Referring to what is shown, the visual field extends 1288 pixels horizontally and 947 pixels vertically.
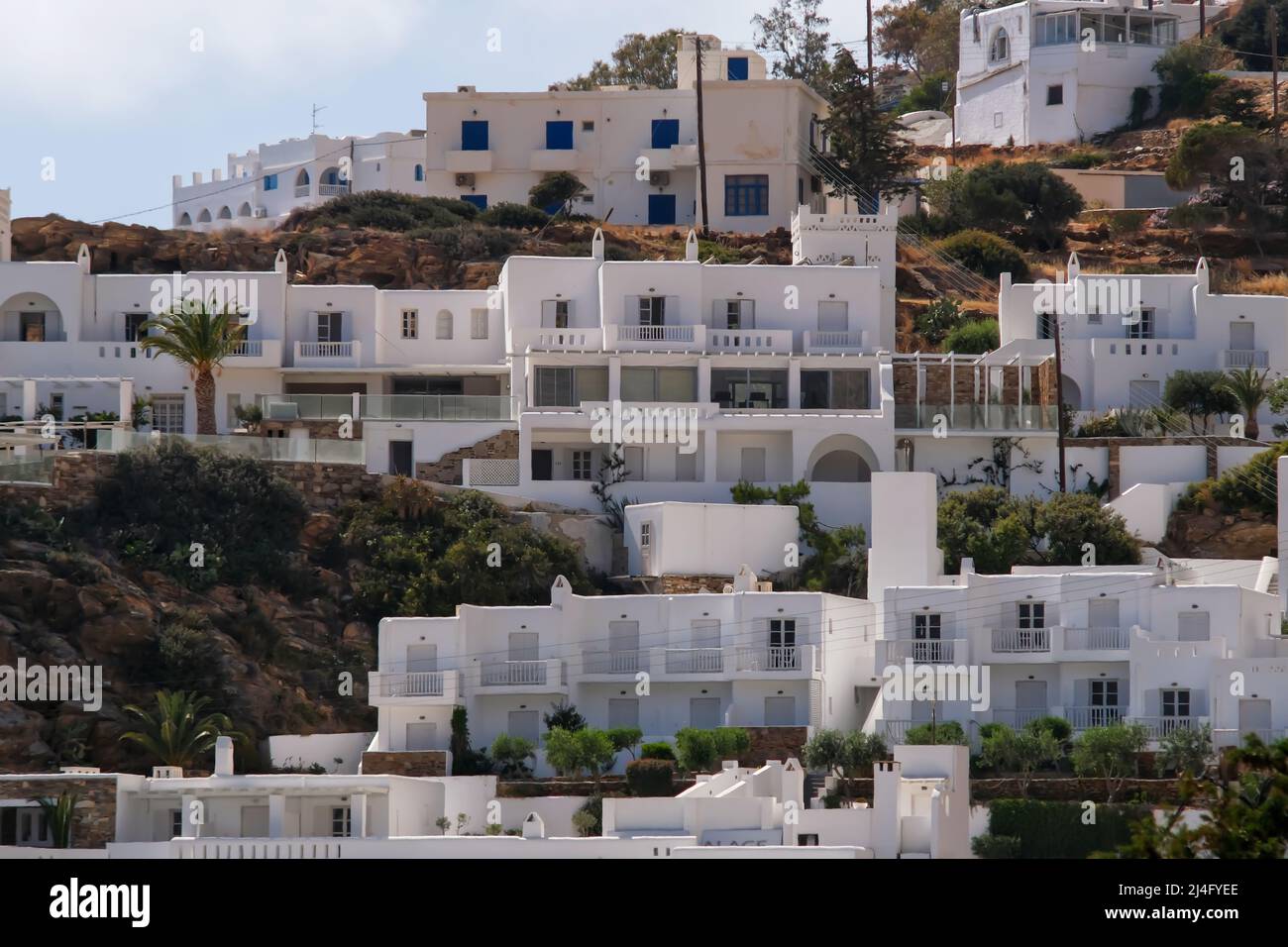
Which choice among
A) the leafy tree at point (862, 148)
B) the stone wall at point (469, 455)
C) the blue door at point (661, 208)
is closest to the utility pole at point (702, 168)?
the blue door at point (661, 208)

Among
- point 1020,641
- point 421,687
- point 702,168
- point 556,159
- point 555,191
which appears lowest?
point 421,687

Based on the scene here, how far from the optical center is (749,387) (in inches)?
2650

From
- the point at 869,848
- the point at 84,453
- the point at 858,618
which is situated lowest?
the point at 869,848

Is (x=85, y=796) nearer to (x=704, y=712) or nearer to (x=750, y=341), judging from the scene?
(x=704, y=712)

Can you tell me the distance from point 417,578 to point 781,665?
8.73 meters

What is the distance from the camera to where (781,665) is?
182 ft

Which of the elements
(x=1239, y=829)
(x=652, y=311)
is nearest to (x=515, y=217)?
(x=652, y=311)

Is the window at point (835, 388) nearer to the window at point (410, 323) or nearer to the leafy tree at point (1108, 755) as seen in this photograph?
the window at point (410, 323)

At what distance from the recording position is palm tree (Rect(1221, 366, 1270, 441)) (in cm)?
6575

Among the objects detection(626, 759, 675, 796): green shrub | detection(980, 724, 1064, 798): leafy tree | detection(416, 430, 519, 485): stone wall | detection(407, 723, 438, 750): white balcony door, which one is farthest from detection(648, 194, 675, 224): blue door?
detection(626, 759, 675, 796): green shrub

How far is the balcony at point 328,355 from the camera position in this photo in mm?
69688

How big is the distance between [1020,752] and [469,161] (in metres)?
42.3

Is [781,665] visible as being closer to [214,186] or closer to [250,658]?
[250,658]

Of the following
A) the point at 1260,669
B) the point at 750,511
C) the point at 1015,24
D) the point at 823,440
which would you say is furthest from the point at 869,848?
the point at 1015,24
